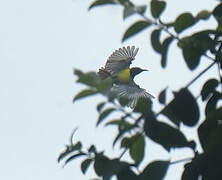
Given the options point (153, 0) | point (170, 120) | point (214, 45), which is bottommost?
point (170, 120)

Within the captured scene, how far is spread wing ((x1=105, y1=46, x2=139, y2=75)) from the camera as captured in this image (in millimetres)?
4062

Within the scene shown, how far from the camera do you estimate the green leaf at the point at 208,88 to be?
7.16 ft

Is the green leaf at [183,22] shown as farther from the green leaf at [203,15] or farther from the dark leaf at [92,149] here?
the dark leaf at [92,149]

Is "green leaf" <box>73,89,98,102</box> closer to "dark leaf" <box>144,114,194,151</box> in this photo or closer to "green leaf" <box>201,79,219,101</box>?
"dark leaf" <box>144,114,194,151</box>

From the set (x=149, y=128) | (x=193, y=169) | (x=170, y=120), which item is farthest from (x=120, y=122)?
(x=193, y=169)

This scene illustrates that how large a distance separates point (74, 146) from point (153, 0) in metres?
0.55

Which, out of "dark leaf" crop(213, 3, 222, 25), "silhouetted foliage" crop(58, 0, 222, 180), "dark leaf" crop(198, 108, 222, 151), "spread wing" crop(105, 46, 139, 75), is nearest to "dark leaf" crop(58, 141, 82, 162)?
"silhouetted foliage" crop(58, 0, 222, 180)

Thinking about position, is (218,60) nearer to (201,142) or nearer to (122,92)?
(201,142)

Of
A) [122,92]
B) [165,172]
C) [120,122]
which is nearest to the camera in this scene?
[120,122]

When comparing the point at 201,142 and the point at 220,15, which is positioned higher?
the point at 220,15

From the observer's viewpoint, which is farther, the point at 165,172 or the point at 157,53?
the point at 157,53

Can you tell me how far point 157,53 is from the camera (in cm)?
205

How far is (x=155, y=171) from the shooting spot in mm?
1896

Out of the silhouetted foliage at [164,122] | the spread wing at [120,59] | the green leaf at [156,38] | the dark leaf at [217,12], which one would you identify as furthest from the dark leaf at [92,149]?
the spread wing at [120,59]
